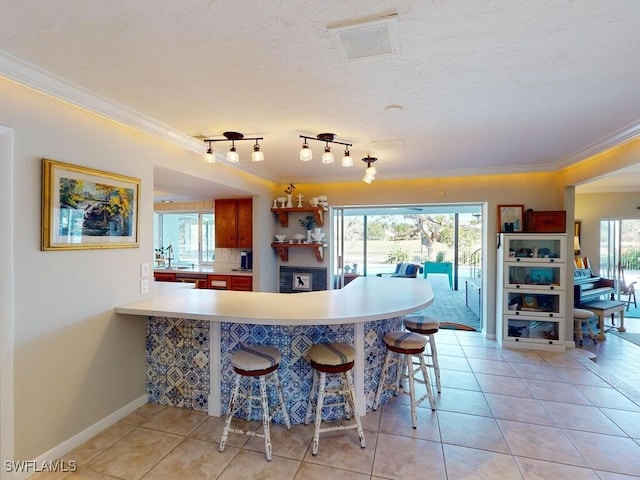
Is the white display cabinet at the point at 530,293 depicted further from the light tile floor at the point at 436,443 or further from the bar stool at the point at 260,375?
the bar stool at the point at 260,375

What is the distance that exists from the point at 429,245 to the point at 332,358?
8593 mm

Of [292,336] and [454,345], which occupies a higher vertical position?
[292,336]

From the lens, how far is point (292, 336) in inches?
98.0

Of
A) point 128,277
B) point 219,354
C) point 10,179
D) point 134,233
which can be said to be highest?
point 10,179

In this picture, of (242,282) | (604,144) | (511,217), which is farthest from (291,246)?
(604,144)

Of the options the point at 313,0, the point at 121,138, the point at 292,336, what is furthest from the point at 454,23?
the point at 121,138

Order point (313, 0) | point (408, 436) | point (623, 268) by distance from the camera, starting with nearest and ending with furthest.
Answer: point (313, 0), point (408, 436), point (623, 268)

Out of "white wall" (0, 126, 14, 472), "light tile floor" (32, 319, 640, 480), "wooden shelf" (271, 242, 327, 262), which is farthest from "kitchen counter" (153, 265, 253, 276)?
"white wall" (0, 126, 14, 472)

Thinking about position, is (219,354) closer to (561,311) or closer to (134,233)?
(134,233)

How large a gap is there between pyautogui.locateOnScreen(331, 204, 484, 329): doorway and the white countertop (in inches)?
159

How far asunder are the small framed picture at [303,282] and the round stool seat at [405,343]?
100 inches

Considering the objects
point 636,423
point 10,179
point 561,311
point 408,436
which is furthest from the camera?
point 561,311

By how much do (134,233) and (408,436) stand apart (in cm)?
253

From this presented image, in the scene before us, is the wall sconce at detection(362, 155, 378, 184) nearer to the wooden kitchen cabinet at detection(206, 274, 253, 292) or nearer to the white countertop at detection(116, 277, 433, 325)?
the white countertop at detection(116, 277, 433, 325)
